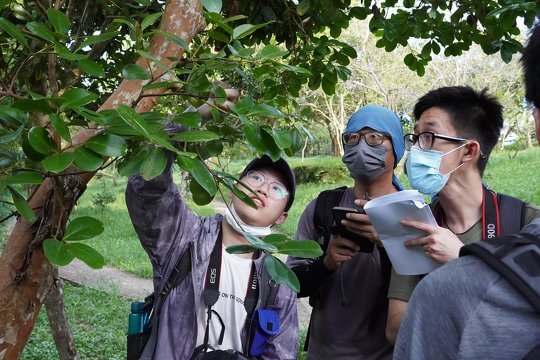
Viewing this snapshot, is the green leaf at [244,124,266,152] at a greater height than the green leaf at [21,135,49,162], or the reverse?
the green leaf at [244,124,266,152]

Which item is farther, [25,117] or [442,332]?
[25,117]

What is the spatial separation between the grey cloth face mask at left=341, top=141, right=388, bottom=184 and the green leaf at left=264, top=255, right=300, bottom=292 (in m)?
0.98

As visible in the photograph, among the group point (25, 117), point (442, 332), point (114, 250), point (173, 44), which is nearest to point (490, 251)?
point (442, 332)

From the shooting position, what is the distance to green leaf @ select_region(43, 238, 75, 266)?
1029 mm

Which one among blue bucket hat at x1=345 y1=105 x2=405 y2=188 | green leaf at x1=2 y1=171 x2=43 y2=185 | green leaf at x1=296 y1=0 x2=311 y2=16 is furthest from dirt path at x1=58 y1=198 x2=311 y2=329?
green leaf at x1=2 y1=171 x2=43 y2=185

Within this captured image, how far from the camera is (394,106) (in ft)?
59.3

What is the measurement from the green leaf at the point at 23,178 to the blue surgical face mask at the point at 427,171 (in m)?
1.23

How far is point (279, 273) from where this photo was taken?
1.18 metres

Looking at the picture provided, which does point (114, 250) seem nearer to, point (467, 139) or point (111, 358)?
point (111, 358)

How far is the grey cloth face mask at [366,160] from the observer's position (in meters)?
2.11

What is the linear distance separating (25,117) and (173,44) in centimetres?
55

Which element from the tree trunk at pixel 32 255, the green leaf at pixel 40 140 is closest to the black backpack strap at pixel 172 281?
the tree trunk at pixel 32 255

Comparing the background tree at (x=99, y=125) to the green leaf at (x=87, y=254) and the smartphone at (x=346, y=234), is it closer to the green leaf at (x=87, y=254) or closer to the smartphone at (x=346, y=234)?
the green leaf at (x=87, y=254)

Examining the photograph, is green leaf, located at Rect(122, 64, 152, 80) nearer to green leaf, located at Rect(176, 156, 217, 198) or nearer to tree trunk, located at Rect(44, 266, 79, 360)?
green leaf, located at Rect(176, 156, 217, 198)
